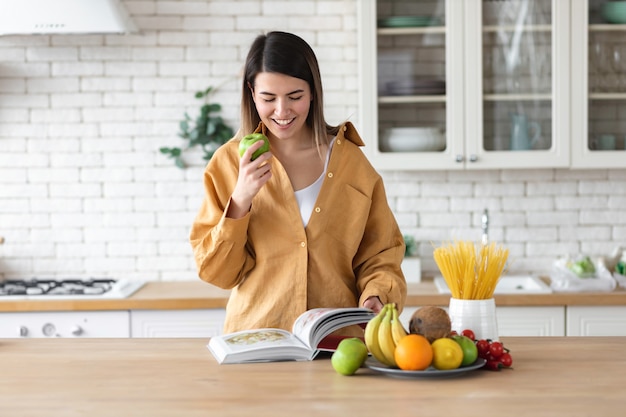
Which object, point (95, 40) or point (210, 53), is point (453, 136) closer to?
point (210, 53)

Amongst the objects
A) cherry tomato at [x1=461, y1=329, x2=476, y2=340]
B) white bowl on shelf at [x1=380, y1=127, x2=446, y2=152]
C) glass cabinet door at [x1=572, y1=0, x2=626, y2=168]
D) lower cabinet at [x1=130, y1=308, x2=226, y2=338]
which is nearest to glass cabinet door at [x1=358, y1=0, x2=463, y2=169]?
white bowl on shelf at [x1=380, y1=127, x2=446, y2=152]

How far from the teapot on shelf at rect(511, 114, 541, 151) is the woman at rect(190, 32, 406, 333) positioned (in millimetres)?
1494

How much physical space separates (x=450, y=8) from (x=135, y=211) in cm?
183

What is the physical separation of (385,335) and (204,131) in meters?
2.46

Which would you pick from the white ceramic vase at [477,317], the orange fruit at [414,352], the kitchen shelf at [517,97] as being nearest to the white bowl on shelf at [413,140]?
the kitchen shelf at [517,97]

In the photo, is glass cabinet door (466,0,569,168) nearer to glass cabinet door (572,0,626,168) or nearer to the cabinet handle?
glass cabinet door (572,0,626,168)

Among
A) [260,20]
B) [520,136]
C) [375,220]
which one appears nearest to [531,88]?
[520,136]

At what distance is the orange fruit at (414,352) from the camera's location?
6.30ft

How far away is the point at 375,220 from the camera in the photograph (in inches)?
103

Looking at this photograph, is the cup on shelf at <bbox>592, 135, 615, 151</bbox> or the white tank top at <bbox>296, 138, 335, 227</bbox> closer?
the white tank top at <bbox>296, 138, 335, 227</bbox>

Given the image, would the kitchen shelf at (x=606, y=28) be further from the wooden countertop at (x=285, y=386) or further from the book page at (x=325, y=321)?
the book page at (x=325, y=321)

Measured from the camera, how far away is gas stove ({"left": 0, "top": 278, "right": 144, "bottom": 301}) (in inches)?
148

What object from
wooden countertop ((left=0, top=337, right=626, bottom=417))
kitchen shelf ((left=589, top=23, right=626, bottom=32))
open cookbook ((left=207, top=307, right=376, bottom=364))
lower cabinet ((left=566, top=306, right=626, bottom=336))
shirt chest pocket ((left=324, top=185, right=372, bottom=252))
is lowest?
lower cabinet ((left=566, top=306, right=626, bottom=336))

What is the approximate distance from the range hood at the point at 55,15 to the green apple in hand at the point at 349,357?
2.38 meters
